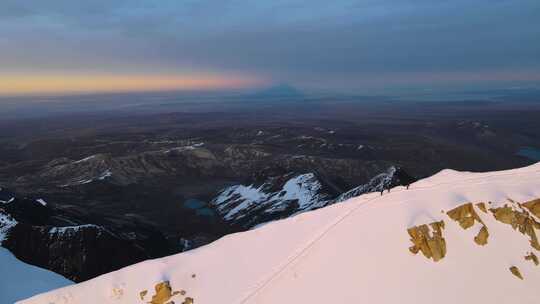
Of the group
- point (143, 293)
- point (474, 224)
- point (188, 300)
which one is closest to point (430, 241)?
point (474, 224)

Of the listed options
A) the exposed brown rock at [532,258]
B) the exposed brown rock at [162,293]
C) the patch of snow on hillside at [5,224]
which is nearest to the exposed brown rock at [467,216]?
the exposed brown rock at [532,258]

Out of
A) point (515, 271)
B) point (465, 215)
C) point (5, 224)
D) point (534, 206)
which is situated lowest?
point (5, 224)

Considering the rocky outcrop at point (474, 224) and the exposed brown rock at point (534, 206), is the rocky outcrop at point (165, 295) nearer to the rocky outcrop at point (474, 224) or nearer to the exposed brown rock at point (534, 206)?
the rocky outcrop at point (474, 224)

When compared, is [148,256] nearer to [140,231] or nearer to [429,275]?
[140,231]

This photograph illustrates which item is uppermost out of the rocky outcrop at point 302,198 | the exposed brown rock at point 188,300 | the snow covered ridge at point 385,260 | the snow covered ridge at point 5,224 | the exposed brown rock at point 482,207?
the exposed brown rock at point 482,207

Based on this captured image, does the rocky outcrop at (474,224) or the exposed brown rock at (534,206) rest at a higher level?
the exposed brown rock at (534,206)

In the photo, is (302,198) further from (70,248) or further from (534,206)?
(534,206)

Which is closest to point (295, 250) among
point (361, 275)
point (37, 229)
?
point (361, 275)

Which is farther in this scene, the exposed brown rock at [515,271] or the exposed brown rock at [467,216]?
the exposed brown rock at [467,216]
